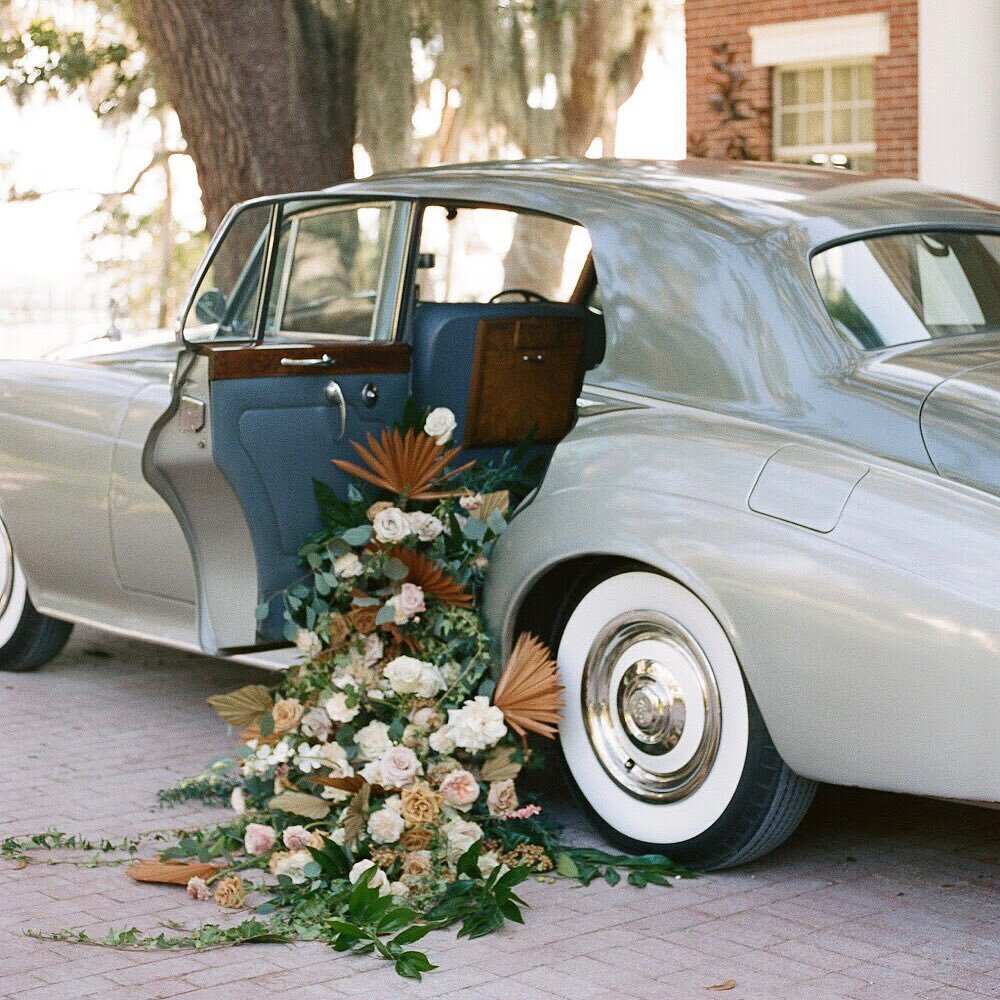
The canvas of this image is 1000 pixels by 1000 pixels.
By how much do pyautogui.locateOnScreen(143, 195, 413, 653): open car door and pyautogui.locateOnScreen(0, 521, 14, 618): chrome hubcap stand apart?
169 cm

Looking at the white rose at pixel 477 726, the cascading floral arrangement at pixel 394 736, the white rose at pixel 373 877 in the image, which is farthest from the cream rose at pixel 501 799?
the white rose at pixel 373 877

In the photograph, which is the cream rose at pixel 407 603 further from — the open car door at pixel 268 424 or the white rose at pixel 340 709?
the open car door at pixel 268 424

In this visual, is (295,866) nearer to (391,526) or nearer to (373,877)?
(373,877)

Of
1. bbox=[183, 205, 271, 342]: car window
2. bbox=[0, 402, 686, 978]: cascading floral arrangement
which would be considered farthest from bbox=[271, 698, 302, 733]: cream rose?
bbox=[183, 205, 271, 342]: car window

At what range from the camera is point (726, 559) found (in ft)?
13.4

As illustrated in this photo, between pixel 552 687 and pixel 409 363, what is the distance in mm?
1151

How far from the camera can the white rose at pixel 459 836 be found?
4332 mm

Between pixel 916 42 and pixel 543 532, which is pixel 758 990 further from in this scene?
pixel 916 42

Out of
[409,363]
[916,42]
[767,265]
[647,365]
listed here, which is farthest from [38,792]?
[916,42]

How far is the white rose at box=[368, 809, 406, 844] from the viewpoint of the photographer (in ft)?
14.2

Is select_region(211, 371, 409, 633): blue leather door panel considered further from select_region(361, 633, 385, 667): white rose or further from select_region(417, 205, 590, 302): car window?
select_region(417, 205, 590, 302): car window

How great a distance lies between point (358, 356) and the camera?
4996 millimetres

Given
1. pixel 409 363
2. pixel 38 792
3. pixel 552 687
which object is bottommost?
pixel 38 792

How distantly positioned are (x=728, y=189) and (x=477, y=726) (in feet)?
5.55
